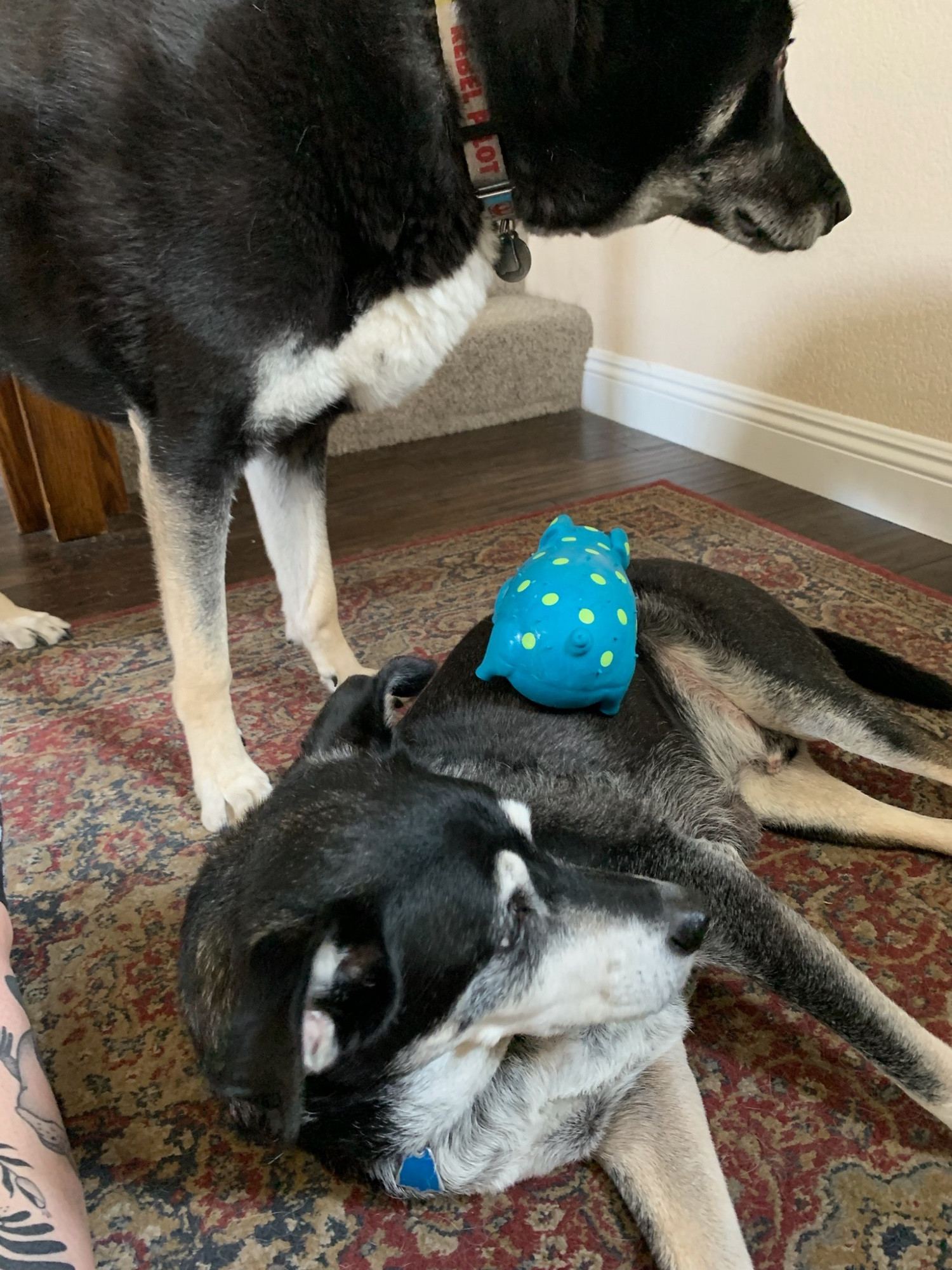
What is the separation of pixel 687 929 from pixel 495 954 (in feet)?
0.75

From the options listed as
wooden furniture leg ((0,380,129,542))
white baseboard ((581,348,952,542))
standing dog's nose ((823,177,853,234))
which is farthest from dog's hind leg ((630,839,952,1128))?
wooden furniture leg ((0,380,129,542))

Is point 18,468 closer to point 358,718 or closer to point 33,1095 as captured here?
point 358,718

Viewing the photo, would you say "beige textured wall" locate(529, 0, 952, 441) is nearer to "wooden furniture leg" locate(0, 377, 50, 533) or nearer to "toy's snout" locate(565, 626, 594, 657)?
"toy's snout" locate(565, 626, 594, 657)

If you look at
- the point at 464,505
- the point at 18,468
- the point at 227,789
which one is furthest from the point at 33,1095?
the point at 18,468

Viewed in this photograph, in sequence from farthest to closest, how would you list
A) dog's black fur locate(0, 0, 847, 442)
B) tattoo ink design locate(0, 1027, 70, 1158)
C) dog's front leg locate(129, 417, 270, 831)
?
1. dog's front leg locate(129, 417, 270, 831)
2. dog's black fur locate(0, 0, 847, 442)
3. tattoo ink design locate(0, 1027, 70, 1158)

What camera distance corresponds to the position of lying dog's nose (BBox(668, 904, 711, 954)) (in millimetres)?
986

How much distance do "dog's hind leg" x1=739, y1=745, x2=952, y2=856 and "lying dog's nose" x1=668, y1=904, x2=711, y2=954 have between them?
1.77ft

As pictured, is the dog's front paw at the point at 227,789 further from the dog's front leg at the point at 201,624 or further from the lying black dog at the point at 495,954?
the lying black dog at the point at 495,954

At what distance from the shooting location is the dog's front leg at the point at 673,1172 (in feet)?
3.07

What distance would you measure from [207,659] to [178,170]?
2.58 feet

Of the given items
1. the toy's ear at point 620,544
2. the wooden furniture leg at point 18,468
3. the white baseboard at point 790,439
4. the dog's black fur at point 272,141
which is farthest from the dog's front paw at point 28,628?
the white baseboard at point 790,439

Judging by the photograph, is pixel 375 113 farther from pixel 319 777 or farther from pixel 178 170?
pixel 319 777

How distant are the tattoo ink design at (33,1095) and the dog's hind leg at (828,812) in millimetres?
1092

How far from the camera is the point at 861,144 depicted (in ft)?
8.02
